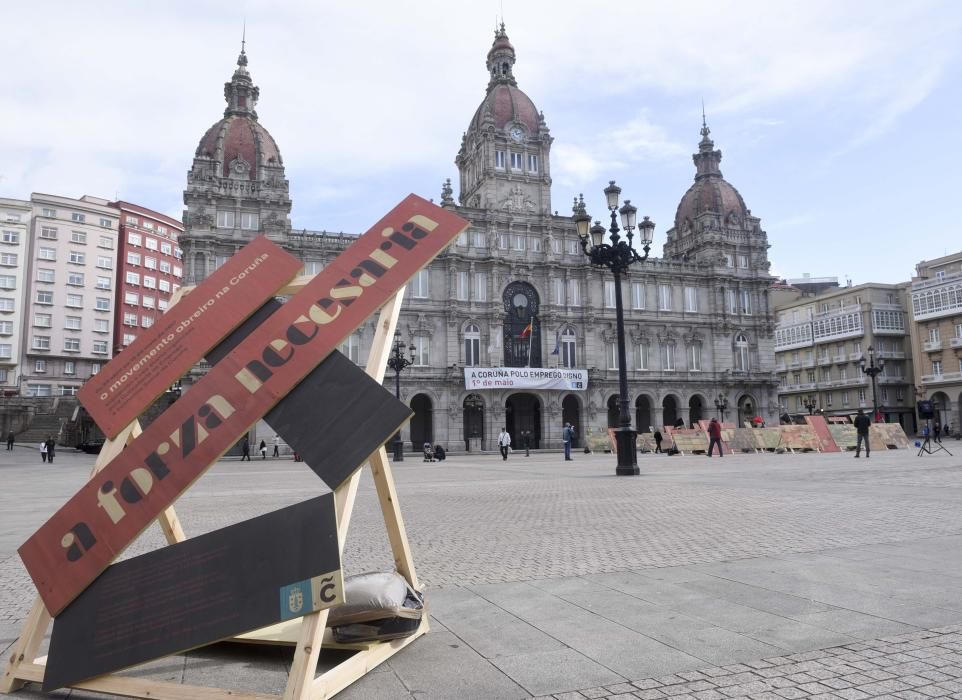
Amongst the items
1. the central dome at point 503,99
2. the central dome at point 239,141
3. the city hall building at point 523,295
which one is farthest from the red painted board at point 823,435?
the central dome at point 239,141

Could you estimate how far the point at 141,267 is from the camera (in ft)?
229

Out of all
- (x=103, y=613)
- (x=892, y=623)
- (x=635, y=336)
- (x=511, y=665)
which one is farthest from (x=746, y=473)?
(x=635, y=336)

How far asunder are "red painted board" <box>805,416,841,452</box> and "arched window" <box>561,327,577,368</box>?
69.0ft

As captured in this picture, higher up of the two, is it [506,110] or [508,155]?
[506,110]

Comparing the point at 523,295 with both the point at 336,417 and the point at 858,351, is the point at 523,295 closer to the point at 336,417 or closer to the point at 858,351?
the point at 858,351

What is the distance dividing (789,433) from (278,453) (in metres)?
27.6

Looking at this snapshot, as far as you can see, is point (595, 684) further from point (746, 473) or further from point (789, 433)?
point (789, 433)

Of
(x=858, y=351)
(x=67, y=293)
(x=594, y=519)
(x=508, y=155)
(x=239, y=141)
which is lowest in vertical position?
(x=594, y=519)

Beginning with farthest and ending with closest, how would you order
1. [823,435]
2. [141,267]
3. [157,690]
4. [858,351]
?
[141,267] → [858,351] → [823,435] → [157,690]

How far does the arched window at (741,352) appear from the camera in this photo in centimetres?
5228

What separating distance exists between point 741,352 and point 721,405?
725cm

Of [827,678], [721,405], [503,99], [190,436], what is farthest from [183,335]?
[503,99]

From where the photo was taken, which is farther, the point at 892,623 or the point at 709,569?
the point at 709,569

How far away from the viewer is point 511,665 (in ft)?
11.0
